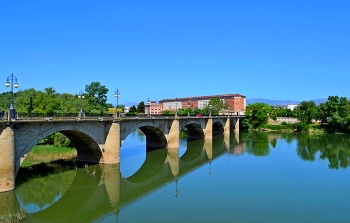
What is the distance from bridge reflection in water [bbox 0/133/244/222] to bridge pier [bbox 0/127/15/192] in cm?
64

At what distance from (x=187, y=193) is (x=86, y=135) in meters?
11.2

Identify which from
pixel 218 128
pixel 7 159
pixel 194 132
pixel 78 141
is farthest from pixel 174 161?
pixel 218 128

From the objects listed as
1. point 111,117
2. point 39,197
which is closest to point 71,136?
point 111,117

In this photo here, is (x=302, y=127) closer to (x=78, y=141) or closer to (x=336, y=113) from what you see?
(x=336, y=113)

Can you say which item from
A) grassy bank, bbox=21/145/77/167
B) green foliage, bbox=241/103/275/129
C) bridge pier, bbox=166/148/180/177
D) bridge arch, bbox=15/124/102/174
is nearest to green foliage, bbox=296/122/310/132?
green foliage, bbox=241/103/275/129

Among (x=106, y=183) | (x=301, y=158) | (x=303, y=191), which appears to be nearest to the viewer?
(x=303, y=191)

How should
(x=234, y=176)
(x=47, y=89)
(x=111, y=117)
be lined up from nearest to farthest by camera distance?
1. (x=234, y=176)
2. (x=111, y=117)
3. (x=47, y=89)

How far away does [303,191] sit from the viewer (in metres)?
23.1

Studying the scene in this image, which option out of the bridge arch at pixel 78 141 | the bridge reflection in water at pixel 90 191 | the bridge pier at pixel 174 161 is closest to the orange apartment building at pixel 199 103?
the bridge pier at pixel 174 161

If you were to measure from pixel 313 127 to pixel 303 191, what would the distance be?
62.8 metres

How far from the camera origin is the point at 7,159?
779 inches

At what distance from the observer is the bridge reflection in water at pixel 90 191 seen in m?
18.3

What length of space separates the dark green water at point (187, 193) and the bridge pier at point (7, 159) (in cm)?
71

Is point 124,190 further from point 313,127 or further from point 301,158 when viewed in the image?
point 313,127
